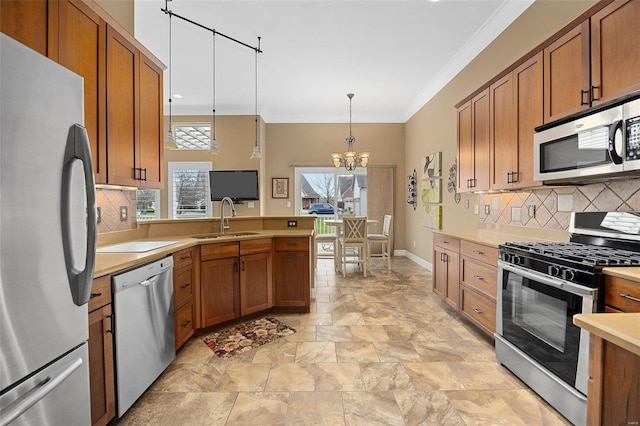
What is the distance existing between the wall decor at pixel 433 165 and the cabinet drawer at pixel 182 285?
411cm

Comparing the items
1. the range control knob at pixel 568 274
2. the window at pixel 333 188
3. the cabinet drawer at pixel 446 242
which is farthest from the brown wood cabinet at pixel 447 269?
the window at pixel 333 188

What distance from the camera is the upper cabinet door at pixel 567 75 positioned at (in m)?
1.98

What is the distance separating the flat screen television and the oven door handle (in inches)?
199

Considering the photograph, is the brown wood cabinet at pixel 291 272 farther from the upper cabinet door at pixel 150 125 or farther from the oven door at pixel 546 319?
the oven door at pixel 546 319

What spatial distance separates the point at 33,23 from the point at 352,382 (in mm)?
2756

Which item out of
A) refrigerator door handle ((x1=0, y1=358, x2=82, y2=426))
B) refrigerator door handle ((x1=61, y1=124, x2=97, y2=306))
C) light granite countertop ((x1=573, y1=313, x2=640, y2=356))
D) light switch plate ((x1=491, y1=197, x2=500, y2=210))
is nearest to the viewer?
light granite countertop ((x1=573, y1=313, x2=640, y2=356))

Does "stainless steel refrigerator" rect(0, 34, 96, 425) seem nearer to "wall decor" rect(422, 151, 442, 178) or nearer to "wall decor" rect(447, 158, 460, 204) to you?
"wall decor" rect(447, 158, 460, 204)

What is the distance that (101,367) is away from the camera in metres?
1.52

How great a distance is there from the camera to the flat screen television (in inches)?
251

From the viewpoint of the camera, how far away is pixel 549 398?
5.86 feet

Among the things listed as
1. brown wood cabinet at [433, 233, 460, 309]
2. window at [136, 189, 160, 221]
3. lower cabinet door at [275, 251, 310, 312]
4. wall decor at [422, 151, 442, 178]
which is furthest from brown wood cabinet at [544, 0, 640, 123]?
window at [136, 189, 160, 221]

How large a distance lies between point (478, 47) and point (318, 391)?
168 inches

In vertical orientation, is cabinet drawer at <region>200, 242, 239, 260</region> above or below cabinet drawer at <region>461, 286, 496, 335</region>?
above

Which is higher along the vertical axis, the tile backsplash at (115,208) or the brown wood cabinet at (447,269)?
the tile backsplash at (115,208)
